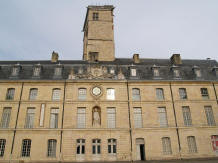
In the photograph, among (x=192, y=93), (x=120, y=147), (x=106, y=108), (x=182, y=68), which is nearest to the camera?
(x=120, y=147)

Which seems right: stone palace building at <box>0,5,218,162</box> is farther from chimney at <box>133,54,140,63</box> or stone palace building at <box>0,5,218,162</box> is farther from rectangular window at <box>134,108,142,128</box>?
chimney at <box>133,54,140,63</box>

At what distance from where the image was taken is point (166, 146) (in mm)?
19875

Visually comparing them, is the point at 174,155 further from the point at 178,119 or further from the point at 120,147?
the point at 120,147

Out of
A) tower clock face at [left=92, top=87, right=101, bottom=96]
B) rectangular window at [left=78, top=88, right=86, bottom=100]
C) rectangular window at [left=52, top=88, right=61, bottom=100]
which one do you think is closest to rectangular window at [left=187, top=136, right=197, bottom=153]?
tower clock face at [left=92, top=87, right=101, bottom=96]

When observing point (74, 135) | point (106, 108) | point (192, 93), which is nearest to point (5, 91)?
point (74, 135)

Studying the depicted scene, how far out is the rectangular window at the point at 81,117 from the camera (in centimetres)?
2000

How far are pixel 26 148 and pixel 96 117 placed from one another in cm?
739

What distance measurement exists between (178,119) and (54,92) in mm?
13632

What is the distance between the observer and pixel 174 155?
63.7 feet

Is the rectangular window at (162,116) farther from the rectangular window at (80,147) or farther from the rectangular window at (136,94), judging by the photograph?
the rectangular window at (80,147)

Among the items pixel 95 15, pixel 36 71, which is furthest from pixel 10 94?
pixel 95 15

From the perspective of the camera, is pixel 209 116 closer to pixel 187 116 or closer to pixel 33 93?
pixel 187 116

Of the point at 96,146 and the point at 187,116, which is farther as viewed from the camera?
the point at 187,116

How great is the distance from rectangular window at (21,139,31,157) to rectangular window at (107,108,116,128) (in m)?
8.00
